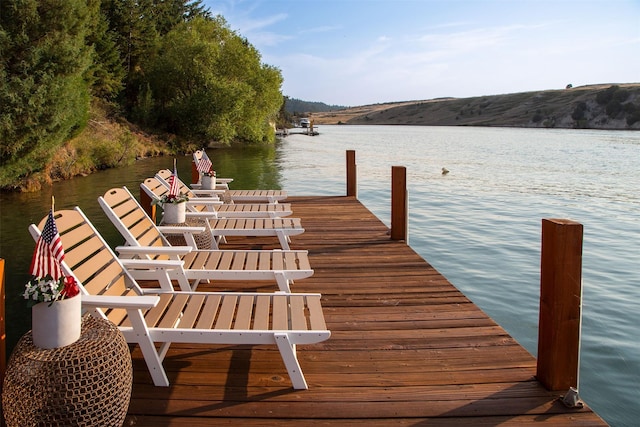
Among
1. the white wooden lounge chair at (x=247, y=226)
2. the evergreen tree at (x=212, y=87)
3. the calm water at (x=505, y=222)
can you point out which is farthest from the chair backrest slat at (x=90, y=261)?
the evergreen tree at (x=212, y=87)

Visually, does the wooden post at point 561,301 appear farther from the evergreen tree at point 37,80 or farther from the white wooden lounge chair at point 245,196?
the evergreen tree at point 37,80

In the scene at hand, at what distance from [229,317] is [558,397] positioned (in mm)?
1989

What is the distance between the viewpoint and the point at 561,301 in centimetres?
302

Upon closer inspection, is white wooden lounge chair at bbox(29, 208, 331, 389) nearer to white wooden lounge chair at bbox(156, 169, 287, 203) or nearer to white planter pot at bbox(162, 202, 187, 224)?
white planter pot at bbox(162, 202, 187, 224)

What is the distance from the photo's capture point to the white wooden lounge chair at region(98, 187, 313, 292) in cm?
425

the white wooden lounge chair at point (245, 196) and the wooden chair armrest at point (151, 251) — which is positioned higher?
the wooden chair armrest at point (151, 251)

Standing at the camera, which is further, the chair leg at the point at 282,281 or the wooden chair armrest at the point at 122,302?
the chair leg at the point at 282,281

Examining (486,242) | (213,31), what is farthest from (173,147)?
(486,242)

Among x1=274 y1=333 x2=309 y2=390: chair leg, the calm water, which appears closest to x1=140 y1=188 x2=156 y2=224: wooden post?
the calm water

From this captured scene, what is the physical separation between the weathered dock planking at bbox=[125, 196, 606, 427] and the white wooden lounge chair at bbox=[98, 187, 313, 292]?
19.0 inches

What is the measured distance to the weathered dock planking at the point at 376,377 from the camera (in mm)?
2865

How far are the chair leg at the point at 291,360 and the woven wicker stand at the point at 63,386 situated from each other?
0.91 metres

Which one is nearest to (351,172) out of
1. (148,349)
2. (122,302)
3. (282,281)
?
(282,281)

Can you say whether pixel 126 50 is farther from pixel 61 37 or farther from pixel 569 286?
pixel 569 286
